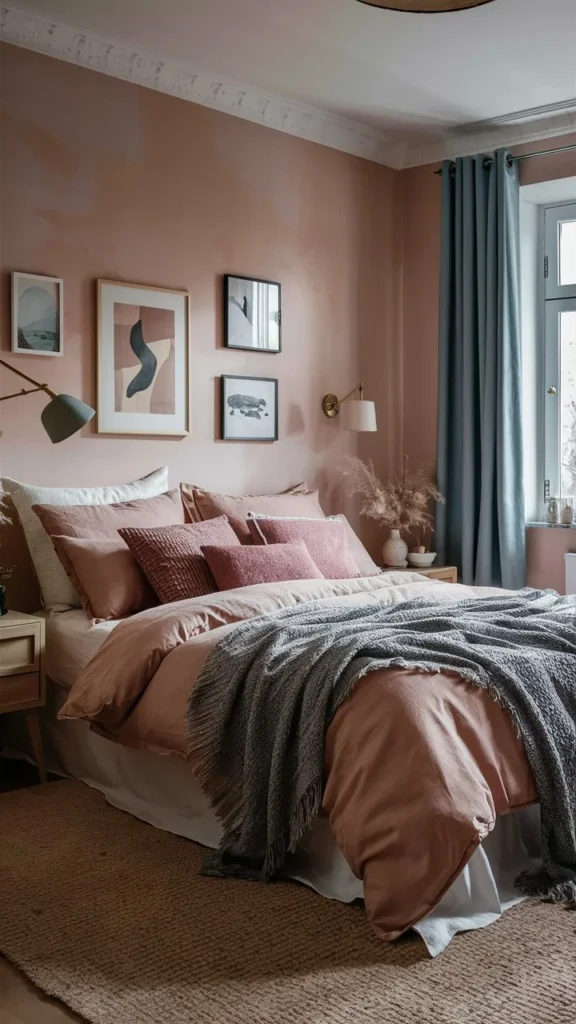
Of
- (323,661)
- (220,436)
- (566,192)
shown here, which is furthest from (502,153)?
(323,661)

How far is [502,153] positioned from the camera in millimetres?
5281

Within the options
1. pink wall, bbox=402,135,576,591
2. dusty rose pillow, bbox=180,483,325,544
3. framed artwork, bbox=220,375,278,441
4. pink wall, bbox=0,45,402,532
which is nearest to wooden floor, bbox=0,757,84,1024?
pink wall, bbox=0,45,402,532

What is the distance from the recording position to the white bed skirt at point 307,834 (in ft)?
8.30

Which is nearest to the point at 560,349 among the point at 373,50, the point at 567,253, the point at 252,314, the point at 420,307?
the point at 567,253

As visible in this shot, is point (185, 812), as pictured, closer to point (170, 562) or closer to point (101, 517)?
point (170, 562)

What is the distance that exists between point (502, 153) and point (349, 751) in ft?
12.4

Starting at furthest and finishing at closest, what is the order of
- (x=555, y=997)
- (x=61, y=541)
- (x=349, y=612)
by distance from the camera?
(x=61, y=541)
(x=349, y=612)
(x=555, y=997)

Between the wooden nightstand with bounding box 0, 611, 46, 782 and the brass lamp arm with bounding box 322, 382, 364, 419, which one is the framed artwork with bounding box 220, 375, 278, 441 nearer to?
the brass lamp arm with bounding box 322, 382, 364, 419

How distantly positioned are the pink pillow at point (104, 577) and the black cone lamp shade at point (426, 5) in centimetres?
205

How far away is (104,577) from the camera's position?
3732mm

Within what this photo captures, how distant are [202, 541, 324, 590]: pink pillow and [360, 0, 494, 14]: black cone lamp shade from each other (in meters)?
1.90

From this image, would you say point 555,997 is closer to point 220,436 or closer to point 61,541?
point 61,541

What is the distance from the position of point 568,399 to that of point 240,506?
2.16 meters

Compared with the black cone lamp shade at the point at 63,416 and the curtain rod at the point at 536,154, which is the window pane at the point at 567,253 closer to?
the curtain rod at the point at 536,154
